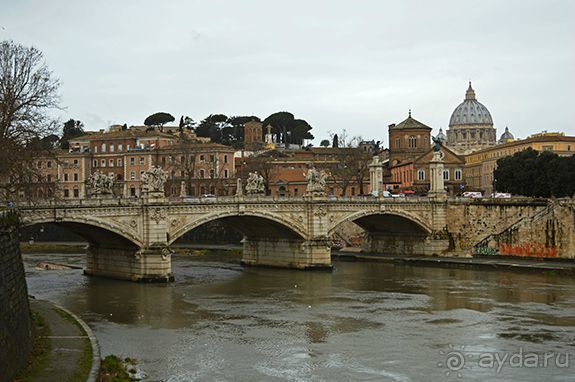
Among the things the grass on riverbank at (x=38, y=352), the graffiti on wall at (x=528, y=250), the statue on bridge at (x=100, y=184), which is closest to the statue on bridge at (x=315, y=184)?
the statue on bridge at (x=100, y=184)

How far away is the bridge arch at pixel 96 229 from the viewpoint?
41.5 metres

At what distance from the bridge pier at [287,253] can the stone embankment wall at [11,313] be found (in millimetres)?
30284

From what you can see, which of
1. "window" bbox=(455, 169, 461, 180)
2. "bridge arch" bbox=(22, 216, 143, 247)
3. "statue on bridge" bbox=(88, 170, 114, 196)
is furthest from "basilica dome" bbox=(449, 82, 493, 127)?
"bridge arch" bbox=(22, 216, 143, 247)

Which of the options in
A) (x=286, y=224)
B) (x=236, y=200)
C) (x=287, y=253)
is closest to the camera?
(x=236, y=200)

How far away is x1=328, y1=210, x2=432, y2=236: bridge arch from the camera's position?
186ft

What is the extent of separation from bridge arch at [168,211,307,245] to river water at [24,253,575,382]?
10.3 ft

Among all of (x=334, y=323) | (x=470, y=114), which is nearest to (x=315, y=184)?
(x=334, y=323)

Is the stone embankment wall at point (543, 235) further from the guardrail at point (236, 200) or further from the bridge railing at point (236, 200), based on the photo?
the bridge railing at point (236, 200)

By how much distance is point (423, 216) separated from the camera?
2366 inches

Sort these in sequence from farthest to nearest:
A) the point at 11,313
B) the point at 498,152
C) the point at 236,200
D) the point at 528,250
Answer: the point at 498,152 < the point at 528,250 < the point at 236,200 < the point at 11,313

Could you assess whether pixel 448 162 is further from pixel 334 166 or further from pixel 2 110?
pixel 2 110

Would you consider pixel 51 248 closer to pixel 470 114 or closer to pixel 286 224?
pixel 286 224

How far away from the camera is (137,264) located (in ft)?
149

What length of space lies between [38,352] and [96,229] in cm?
2321
